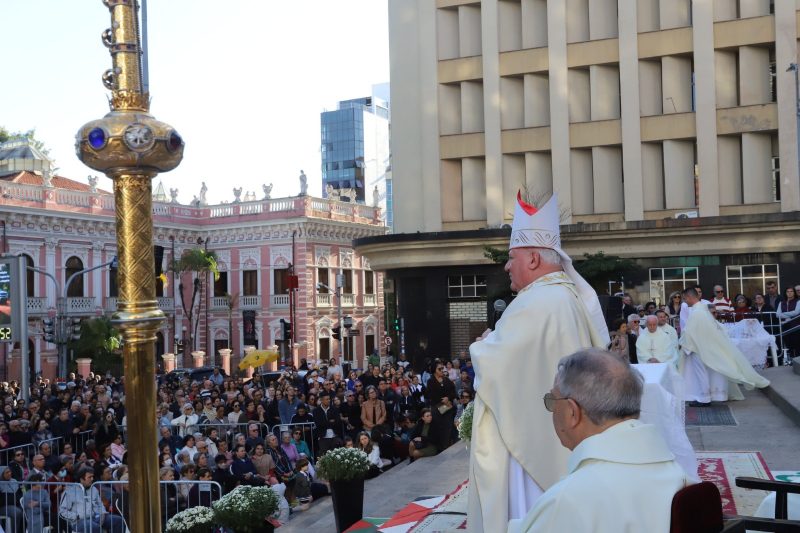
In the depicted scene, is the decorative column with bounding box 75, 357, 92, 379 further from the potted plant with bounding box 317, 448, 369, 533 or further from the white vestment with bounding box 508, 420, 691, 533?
the white vestment with bounding box 508, 420, 691, 533

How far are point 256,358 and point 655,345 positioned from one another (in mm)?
18737

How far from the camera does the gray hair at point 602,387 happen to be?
269cm

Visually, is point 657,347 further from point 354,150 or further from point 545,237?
point 354,150

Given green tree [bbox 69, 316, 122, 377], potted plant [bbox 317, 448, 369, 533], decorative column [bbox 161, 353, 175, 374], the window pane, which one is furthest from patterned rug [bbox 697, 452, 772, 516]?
green tree [bbox 69, 316, 122, 377]

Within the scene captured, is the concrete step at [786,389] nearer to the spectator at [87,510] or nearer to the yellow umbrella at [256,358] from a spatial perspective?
the spectator at [87,510]

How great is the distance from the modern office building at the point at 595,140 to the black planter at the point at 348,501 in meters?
20.1

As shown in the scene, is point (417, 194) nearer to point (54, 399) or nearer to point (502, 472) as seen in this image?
point (54, 399)

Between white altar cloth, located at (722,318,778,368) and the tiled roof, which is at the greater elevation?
the tiled roof

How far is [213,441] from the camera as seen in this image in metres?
13.8

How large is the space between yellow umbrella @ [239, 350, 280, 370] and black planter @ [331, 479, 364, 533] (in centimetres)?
2031

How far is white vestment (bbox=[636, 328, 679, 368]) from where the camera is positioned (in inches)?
504

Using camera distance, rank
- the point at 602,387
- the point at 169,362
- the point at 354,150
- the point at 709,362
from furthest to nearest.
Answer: the point at 354,150 → the point at 169,362 → the point at 709,362 → the point at 602,387

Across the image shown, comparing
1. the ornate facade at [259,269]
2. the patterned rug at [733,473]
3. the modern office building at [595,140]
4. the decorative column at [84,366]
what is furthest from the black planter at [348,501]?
the ornate facade at [259,269]

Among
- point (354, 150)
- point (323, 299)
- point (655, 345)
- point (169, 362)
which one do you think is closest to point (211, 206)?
point (323, 299)
